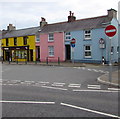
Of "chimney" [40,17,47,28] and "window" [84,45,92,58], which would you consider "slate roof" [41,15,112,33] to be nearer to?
"chimney" [40,17,47,28]

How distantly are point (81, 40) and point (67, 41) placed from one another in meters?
2.68

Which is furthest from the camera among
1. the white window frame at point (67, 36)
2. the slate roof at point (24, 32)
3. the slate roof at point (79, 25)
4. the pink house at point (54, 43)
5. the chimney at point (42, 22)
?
the slate roof at point (24, 32)

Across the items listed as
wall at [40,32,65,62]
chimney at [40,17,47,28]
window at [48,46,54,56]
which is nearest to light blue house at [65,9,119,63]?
wall at [40,32,65,62]

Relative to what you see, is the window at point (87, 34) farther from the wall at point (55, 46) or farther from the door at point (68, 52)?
the wall at point (55, 46)

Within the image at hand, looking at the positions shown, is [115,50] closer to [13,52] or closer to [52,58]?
[52,58]

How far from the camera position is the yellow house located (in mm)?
32625

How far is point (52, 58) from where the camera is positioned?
95.7 ft

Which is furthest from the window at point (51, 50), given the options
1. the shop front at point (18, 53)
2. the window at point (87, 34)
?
the window at point (87, 34)

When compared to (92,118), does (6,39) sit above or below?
above

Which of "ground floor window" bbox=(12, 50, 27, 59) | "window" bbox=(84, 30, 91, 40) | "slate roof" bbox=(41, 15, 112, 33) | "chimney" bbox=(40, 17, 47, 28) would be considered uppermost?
"chimney" bbox=(40, 17, 47, 28)

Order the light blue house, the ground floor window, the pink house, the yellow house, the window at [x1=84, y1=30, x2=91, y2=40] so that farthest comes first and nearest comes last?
the ground floor window, the yellow house, the pink house, the window at [x1=84, y1=30, x2=91, y2=40], the light blue house

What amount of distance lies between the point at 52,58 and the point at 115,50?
35.3 feet

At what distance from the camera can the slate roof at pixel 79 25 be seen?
79.2ft

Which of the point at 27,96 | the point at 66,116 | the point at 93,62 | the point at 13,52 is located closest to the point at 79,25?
the point at 93,62
